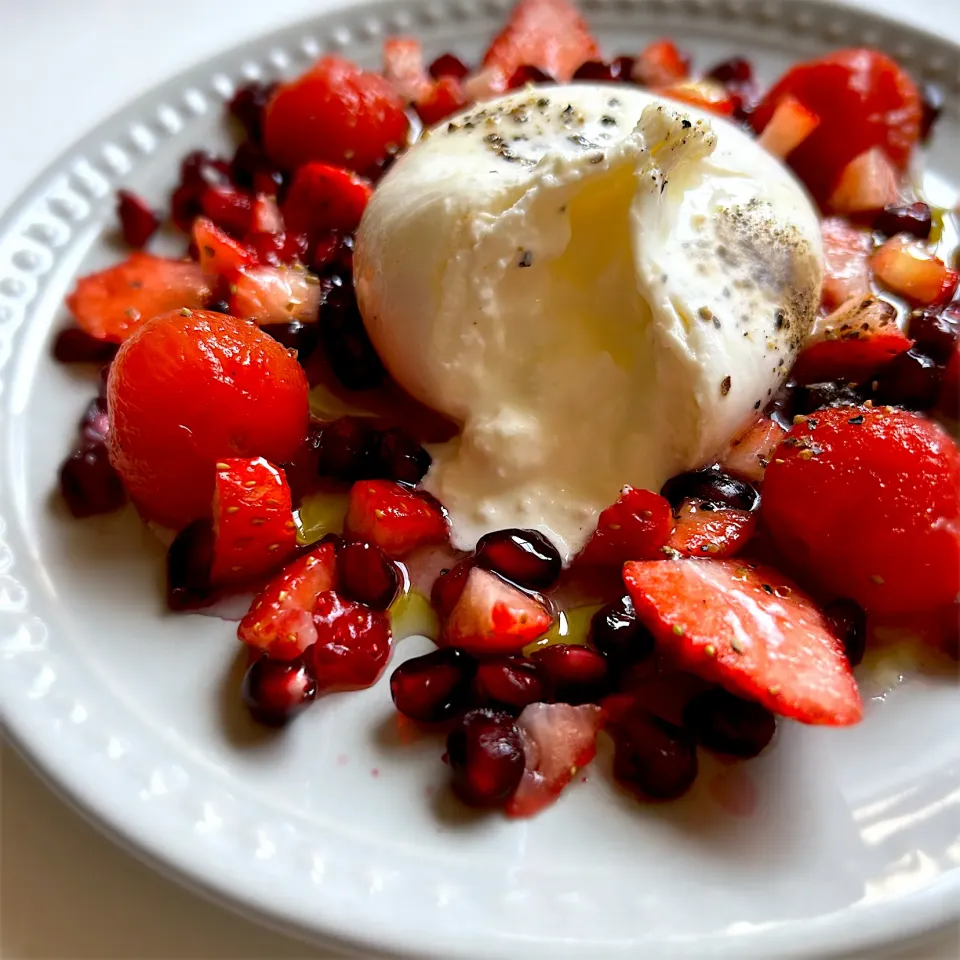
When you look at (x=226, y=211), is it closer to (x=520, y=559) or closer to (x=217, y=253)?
(x=217, y=253)

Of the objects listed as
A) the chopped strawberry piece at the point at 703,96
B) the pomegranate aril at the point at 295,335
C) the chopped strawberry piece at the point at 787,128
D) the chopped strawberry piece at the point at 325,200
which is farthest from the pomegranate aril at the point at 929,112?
the pomegranate aril at the point at 295,335

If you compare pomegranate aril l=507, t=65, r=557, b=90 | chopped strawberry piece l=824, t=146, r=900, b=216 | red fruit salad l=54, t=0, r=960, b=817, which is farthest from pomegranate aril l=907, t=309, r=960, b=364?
pomegranate aril l=507, t=65, r=557, b=90

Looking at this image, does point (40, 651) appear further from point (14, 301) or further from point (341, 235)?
point (341, 235)

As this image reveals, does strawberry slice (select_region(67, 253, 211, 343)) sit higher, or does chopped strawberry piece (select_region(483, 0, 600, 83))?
chopped strawberry piece (select_region(483, 0, 600, 83))

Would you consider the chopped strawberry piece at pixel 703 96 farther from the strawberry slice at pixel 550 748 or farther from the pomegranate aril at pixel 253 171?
the strawberry slice at pixel 550 748

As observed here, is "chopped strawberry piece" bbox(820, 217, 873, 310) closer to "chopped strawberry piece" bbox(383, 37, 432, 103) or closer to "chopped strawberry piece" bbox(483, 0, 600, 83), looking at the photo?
"chopped strawberry piece" bbox(483, 0, 600, 83)

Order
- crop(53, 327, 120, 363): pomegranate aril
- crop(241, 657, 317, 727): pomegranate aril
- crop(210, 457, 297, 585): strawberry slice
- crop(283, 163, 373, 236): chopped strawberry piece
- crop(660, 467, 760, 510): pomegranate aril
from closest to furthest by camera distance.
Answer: crop(241, 657, 317, 727): pomegranate aril < crop(210, 457, 297, 585): strawberry slice < crop(660, 467, 760, 510): pomegranate aril < crop(53, 327, 120, 363): pomegranate aril < crop(283, 163, 373, 236): chopped strawberry piece
